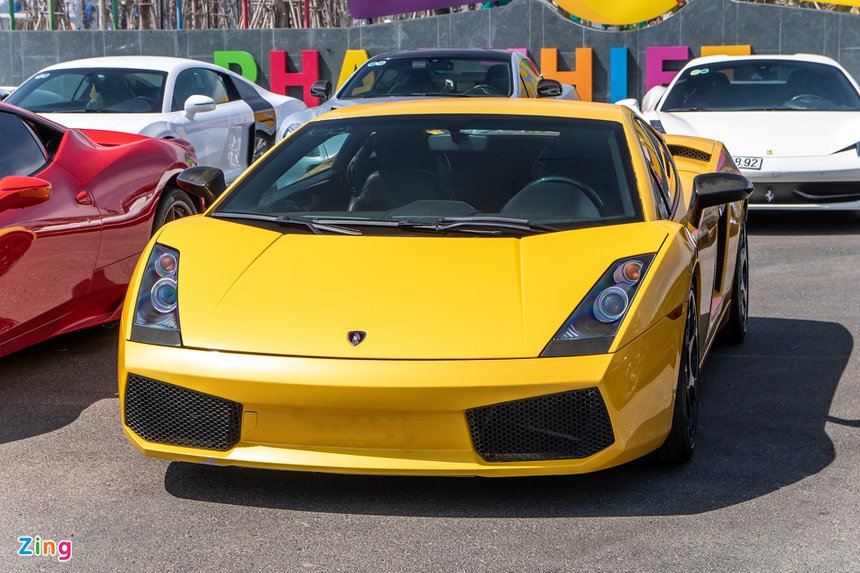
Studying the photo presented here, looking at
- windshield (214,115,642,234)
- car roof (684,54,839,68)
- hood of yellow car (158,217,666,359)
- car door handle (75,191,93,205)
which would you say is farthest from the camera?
car roof (684,54,839,68)

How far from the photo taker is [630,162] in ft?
16.0

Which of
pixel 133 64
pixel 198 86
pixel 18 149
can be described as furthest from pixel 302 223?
pixel 198 86

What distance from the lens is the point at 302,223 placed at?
4.64 meters

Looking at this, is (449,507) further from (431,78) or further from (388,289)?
(431,78)

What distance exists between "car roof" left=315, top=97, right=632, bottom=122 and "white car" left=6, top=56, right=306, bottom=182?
191 inches

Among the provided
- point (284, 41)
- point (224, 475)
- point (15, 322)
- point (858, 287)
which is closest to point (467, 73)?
point (858, 287)

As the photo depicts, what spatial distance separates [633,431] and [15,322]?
2.78 meters

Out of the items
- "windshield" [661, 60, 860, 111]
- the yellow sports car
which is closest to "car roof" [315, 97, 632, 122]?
the yellow sports car

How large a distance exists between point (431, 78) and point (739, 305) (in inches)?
251

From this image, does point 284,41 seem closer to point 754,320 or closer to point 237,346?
point 754,320

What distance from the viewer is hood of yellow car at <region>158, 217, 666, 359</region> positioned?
12.7ft

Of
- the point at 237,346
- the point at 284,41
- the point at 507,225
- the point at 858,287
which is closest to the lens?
the point at 237,346

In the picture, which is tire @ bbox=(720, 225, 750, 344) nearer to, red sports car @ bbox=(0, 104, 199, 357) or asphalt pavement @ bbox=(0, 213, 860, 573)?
asphalt pavement @ bbox=(0, 213, 860, 573)

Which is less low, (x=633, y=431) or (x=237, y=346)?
(x=237, y=346)
